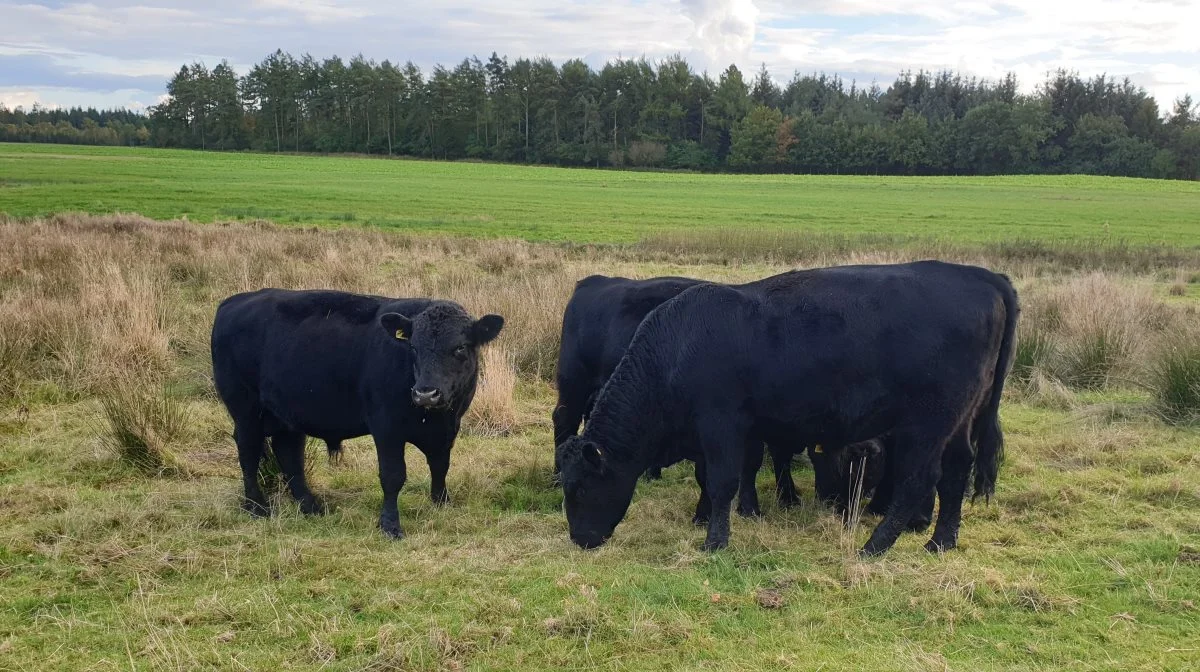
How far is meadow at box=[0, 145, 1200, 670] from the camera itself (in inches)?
190

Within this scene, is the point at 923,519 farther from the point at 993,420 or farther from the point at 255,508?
the point at 255,508

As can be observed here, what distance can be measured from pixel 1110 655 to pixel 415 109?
11280cm

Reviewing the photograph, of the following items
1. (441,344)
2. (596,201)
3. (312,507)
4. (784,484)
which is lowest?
(312,507)

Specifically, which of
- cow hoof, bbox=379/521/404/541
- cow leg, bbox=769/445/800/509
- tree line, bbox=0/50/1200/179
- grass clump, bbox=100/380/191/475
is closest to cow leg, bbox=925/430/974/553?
cow leg, bbox=769/445/800/509

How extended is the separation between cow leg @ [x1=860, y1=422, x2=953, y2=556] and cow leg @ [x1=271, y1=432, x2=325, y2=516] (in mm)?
4712

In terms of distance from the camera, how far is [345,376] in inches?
292

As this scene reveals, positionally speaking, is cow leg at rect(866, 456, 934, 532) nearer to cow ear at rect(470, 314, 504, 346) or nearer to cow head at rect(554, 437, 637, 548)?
cow head at rect(554, 437, 637, 548)

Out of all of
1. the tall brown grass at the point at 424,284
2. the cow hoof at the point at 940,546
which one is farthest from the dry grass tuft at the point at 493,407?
the cow hoof at the point at 940,546

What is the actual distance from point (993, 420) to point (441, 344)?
446 cm

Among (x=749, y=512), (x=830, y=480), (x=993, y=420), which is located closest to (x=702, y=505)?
(x=749, y=512)

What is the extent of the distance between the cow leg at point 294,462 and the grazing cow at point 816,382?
2462 mm

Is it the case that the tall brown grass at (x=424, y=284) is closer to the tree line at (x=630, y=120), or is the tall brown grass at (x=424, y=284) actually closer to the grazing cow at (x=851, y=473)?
the grazing cow at (x=851, y=473)

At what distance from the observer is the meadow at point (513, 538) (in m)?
4.84

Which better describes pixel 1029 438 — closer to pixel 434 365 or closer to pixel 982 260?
pixel 434 365
